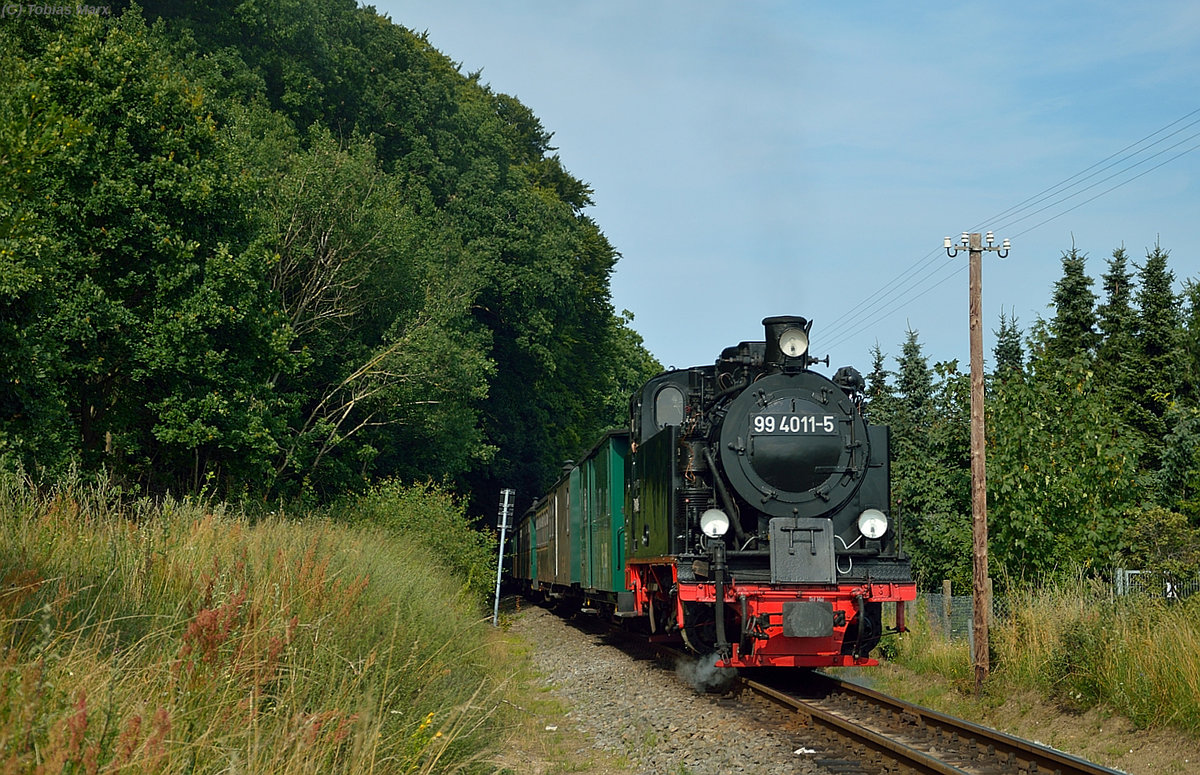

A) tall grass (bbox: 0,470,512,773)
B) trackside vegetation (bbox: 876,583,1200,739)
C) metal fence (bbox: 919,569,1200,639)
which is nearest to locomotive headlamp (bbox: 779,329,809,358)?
trackside vegetation (bbox: 876,583,1200,739)

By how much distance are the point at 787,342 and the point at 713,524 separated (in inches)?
87.0

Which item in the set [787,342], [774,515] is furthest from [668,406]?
[774,515]

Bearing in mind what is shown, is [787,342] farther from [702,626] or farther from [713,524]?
[702,626]

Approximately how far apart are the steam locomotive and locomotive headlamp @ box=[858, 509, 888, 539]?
0.01m

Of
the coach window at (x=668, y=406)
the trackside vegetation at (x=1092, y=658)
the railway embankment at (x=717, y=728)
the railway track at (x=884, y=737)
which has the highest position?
the coach window at (x=668, y=406)

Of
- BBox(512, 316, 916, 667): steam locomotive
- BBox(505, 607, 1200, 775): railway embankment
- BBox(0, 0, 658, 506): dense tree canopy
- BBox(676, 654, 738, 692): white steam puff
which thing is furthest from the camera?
BBox(0, 0, 658, 506): dense tree canopy

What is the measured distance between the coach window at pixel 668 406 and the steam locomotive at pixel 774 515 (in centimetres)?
45

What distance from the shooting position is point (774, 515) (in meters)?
11.6

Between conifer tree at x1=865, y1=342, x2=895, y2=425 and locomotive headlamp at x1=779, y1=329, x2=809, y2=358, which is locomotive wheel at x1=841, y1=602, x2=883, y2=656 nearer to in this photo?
locomotive headlamp at x1=779, y1=329, x2=809, y2=358

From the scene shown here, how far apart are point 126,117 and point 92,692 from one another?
54.9 ft

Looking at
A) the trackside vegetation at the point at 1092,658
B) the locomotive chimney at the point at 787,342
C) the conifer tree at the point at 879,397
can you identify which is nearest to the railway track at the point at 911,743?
the trackside vegetation at the point at 1092,658

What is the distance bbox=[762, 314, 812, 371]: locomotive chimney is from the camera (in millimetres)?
11938

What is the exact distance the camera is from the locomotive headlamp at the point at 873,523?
452 inches

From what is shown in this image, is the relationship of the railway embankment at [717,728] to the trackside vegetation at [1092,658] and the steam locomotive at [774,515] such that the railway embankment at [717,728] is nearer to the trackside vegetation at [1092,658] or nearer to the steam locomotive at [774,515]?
the trackside vegetation at [1092,658]
